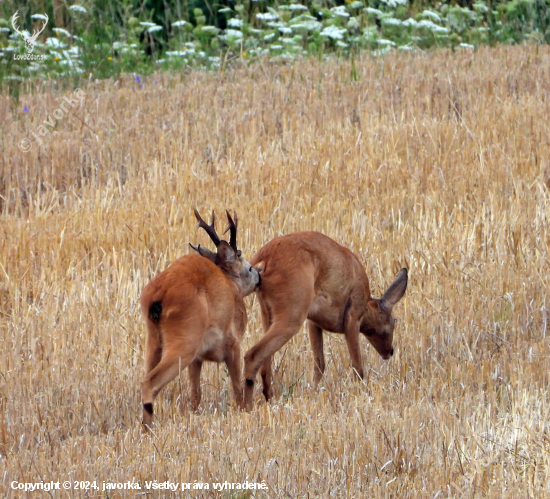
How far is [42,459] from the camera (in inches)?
184

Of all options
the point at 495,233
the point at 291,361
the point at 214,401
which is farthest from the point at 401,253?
the point at 214,401

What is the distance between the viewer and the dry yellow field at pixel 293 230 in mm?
4664

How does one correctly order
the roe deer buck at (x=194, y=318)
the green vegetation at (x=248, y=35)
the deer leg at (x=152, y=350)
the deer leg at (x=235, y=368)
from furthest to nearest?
the green vegetation at (x=248, y=35), the deer leg at (x=235, y=368), the deer leg at (x=152, y=350), the roe deer buck at (x=194, y=318)

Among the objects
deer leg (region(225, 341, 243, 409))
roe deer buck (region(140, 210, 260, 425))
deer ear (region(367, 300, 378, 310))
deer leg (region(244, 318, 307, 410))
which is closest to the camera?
roe deer buck (region(140, 210, 260, 425))

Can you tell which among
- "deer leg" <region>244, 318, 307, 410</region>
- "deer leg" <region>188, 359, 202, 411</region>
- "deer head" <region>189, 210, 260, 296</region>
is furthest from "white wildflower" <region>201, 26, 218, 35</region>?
"deer leg" <region>188, 359, 202, 411</region>

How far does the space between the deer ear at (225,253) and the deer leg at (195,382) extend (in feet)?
2.15

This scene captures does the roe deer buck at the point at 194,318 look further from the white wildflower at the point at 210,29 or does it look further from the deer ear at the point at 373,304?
the white wildflower at the point at 210,29

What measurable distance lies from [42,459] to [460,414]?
2.20 meters

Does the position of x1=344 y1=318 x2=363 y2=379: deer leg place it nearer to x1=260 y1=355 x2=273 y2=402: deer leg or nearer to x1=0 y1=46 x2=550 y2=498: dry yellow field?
x1=0 y1=46 x2=550 y2=498: dry yellow field

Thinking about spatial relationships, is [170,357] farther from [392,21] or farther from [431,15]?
[431,15]

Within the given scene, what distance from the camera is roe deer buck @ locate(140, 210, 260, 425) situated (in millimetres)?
5445

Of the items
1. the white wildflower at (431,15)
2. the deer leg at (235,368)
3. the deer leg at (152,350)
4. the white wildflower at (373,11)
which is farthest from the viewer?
the white wildflower at (431,15)

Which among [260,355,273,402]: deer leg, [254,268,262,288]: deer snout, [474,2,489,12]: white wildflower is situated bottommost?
[260,355,273,402]: deer leg

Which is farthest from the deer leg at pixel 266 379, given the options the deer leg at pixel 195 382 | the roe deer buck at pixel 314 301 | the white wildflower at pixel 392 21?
the white wildflower at pixel 392 21
